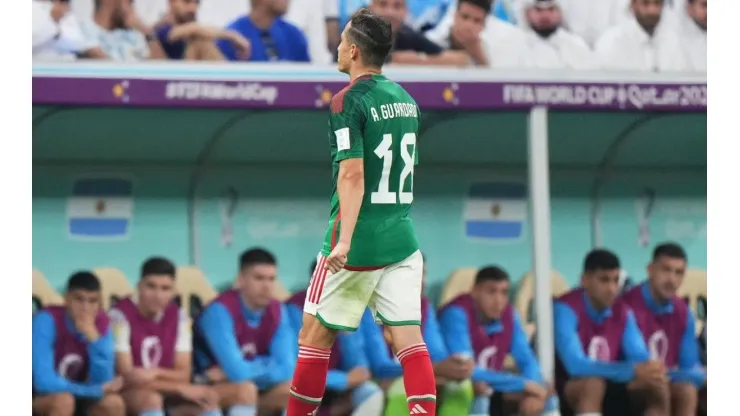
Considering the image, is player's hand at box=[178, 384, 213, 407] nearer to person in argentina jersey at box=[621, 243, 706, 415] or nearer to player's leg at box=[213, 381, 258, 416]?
player's leg at box=[213, 381, 258, 416]

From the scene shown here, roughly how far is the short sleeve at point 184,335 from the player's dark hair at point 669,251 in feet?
10.1

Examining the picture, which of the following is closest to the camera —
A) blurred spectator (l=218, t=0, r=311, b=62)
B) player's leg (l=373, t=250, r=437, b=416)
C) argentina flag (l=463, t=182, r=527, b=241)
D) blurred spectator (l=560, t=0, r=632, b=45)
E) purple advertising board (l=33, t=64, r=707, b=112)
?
player's leg (l=373, t=250, r=437, b=416)

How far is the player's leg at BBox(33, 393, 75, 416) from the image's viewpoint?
6.98 m

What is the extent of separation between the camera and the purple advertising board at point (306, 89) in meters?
7.08

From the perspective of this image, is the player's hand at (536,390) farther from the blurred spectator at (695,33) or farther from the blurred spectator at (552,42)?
the blurred spectator at (695,33)

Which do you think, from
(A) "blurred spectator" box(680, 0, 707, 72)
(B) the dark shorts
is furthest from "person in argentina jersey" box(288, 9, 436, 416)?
(A) "blurred spectator" box(680, 0, 707, 72)

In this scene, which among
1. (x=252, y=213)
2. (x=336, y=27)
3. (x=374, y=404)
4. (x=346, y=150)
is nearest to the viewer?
(x=346, y=150)

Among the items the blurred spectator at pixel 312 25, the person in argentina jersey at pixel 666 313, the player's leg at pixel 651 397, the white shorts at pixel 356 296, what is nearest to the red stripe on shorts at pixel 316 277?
the white shorts at pixel 356 296

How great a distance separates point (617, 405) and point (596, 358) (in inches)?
12.8

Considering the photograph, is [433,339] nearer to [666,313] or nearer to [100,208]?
[666,313]

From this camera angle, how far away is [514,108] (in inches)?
301

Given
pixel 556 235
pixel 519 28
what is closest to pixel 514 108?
pixel 519 28

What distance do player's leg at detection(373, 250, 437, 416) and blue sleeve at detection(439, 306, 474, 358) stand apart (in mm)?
3327

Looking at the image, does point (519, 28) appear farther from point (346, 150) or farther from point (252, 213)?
point (346, 150)
